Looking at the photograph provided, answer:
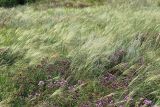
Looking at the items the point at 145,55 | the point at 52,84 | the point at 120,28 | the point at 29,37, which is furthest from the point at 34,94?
the point at 120,28

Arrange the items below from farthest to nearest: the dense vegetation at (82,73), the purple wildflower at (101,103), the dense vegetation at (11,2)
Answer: the dense vegetation at (11,2), the dense vegetation at (82,73), the purple wildflower at (101,103)

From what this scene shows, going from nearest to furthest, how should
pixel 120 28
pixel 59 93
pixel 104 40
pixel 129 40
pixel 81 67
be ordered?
pixel 59 93
pixel 81 67
pixel 104 40
pixel 129 40
pixel 120 28

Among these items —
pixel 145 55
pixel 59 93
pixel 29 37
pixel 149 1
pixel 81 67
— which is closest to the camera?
pixel 59 93

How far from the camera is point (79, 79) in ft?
16.4

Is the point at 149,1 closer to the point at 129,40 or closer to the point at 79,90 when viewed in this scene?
the point at 129,40

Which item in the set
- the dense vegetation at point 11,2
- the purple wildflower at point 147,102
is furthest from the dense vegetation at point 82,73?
the dense vegetation at point 11,2

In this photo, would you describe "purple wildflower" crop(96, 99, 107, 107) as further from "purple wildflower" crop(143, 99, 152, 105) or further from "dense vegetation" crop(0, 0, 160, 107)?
"purple wildflower" crop(143, 99, 152, 105)

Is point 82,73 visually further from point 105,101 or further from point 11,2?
point 11,2

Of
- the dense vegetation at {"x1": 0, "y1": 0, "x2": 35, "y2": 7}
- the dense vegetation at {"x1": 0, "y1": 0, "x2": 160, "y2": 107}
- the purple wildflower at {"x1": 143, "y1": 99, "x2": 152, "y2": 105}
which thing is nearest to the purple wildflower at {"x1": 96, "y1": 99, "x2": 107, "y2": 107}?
the dense vegetation at {"x1": 0, "y1": 0, "x2": 160, "y2": 107}

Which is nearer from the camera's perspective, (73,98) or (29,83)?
(73,98)

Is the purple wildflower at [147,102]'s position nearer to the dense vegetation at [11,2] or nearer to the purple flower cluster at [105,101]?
the purple flower cluster at [105,101]

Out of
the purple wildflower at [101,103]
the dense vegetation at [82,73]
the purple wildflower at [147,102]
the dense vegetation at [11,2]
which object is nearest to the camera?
the purple wildflower at [147,102]

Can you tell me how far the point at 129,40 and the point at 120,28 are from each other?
1.09 metres


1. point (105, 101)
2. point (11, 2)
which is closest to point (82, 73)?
point (105, 101)
